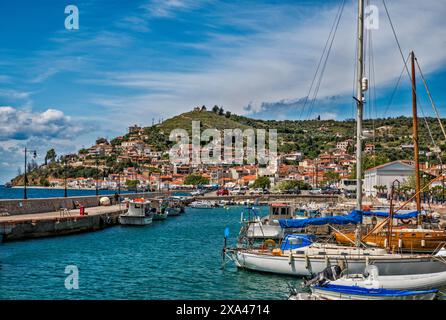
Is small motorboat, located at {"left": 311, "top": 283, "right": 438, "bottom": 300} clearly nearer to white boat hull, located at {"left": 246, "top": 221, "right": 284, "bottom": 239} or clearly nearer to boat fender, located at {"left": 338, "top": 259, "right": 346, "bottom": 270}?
boat fender, located at {"left": 338, "top": 259, "right": 346, "bottom": 270}

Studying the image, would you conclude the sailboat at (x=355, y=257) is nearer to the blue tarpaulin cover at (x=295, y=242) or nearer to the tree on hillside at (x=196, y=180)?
the blue tarpaulin cover at (x=295, y=242)

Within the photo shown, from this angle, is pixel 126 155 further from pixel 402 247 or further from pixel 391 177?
pixel 402 247

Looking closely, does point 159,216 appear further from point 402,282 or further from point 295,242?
point 402,282

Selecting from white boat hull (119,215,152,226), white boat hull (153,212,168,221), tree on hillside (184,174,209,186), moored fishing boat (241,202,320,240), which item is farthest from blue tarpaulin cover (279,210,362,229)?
tree on hillside (184,174,209,186)

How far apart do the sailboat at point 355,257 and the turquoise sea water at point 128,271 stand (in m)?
0.54

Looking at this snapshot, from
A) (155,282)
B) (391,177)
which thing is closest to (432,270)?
(155,282)

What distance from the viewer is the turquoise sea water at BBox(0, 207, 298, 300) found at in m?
15.7

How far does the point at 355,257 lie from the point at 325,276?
3935 millimetres

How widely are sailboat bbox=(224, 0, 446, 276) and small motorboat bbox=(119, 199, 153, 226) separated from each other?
74.1ft

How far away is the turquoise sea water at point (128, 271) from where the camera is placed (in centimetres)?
1566

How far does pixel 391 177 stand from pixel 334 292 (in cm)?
6753

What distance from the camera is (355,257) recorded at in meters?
17.0

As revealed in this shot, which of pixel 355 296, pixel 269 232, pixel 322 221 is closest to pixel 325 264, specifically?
pixel 322 221

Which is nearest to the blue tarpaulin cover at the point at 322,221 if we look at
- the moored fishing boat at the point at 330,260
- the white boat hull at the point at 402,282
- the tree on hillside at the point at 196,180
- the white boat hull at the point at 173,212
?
the moored fishing boat at the point at 330,260
